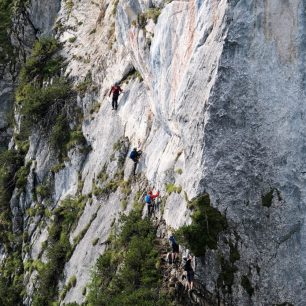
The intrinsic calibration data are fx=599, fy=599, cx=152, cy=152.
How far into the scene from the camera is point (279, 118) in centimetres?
1753

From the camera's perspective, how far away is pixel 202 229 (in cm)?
1780

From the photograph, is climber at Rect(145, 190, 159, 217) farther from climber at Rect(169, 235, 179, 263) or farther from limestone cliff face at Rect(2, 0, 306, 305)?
climber at Rect(169, 235, 179, 263)

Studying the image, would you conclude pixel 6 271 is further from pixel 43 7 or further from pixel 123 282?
pixel 43 7

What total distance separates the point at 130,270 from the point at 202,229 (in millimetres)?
3119

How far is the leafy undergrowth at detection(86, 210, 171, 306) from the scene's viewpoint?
18.3 meters

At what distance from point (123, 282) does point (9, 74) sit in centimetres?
2210

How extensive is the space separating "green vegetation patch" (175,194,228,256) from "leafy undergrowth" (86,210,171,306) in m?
1.77

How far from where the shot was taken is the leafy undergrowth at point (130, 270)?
18.3m

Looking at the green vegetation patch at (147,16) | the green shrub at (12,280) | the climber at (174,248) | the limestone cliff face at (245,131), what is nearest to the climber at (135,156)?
the limestone cliff face at (245,131)

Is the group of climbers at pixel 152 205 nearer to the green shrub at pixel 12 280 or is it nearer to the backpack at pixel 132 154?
the backpack at pixel 132 154

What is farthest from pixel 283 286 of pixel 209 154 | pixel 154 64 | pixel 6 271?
pixel 6 271

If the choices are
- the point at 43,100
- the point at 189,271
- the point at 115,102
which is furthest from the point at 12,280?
the point at 189,271

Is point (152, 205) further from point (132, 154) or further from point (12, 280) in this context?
point (12, 280)

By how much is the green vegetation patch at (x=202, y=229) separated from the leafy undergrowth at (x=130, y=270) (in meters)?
1.77
